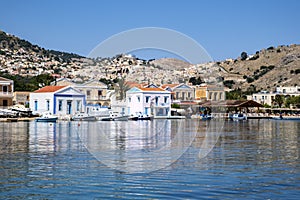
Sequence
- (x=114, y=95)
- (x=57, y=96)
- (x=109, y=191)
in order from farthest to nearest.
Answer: (x=114, y=95) → (x=57, y=96) → (x=109, y=191)

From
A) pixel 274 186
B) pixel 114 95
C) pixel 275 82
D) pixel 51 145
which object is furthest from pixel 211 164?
pixel 275 82

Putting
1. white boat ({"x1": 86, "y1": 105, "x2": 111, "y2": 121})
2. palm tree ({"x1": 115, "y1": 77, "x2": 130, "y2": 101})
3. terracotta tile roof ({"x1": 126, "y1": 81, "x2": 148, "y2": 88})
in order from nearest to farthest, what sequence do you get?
white boat ({"x1": 86, "y1": 105, "x2": 111, "y2": 121}), palm tree ({"x1": 115, "y1": 77, "x2": 130, "y2": 101}), terracotta tile roof ({"x1": 126, "y1": 81, "x2": 148, "y2": 88})

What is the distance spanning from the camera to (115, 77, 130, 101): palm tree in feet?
194

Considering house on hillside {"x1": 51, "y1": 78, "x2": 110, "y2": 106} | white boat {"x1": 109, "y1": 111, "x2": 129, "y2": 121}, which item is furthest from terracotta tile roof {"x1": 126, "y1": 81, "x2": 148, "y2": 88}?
white boat {"x1": 109, "y1": 111, "x2": 129, "y2": 121}

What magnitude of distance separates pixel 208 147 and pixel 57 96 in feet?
125

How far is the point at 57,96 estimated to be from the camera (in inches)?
2266

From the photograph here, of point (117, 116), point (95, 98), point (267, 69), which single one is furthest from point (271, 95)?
point (117, 116)

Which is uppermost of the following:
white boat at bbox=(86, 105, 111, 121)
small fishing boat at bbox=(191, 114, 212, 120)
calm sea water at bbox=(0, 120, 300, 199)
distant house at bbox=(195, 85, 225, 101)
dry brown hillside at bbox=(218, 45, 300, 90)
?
dry brown hillside at bbox=(218, 45, 300, 90)

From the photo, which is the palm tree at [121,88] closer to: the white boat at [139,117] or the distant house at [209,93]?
the white boat at [139,117]

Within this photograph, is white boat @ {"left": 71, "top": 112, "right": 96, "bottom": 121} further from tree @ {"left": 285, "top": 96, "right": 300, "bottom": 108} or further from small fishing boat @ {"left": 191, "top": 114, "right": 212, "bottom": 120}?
tree @ {"left": 285, "top": 96, "right": 300, "bottom": 108}

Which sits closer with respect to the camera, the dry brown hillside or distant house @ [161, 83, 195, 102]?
distant house @ [161, 83, 195, 102]

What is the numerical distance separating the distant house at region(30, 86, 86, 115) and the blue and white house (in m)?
6.53

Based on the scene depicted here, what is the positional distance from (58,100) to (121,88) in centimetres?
809

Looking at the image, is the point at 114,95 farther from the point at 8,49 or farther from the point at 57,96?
the point at 8,49
